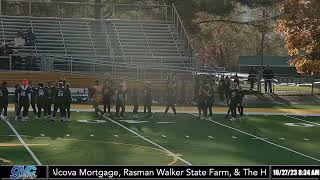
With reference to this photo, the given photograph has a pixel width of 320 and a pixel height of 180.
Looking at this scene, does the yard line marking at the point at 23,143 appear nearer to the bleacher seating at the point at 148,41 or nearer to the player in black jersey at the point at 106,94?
the player in black jersey at the point at 106,94

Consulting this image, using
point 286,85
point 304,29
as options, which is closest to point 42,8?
point 286,85

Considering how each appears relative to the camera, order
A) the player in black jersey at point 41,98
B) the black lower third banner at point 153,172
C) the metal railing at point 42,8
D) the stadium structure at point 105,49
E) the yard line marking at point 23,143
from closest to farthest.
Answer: the black lower third banner at point 153,172, the yard line marking at point 23,143, the player in black jersey at point 41,98, the stadium structure at point 105,49, the metal railing at point 42,8

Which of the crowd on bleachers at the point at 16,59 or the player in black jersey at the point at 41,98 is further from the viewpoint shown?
the crowd on bleachers at the point at 16,59

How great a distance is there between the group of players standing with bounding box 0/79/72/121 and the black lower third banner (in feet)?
49.1

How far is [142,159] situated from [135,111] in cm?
933

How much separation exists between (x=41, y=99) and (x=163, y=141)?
669cm

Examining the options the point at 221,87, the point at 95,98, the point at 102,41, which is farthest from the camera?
the point at 102,41

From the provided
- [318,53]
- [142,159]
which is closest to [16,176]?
[142,159]

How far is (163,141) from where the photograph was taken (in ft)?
67.8

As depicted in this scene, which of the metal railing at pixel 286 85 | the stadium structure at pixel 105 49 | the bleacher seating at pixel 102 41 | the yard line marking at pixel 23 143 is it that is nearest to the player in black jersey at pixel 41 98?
the yard line marking at pixel 23 143

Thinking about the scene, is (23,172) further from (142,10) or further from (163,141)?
(142,10)

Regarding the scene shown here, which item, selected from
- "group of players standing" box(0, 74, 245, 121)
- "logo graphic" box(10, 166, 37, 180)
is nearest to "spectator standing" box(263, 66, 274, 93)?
"group of players standing" box(0, 74, 245, 121)

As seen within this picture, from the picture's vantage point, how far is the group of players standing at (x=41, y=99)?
24.7 meters

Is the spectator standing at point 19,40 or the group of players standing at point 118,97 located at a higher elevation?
the spectator standing at point 19,40
